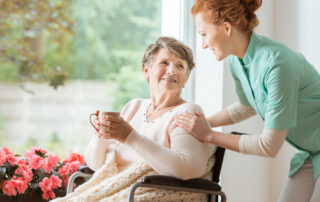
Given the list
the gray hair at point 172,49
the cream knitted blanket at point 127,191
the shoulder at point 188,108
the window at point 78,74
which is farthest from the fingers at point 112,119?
the window at point 78,74

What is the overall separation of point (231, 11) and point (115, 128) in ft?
2.18

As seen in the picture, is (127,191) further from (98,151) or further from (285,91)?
(285,91)

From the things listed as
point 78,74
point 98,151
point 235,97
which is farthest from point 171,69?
point 78,74

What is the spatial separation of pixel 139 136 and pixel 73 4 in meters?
2.20

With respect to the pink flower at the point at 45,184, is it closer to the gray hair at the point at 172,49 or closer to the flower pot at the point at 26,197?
the flower pot at the point at 26,197

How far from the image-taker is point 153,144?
176cm

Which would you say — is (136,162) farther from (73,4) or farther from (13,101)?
(73,4)

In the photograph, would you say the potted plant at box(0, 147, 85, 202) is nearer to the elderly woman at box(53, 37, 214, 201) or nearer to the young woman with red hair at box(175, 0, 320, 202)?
the elderly woman at box(53, 37, 214, 201)

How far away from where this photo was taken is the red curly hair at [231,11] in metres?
1.72

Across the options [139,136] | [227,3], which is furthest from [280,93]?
[139,136]

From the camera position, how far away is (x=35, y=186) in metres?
2.42

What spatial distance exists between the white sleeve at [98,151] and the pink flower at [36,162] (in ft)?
1.66

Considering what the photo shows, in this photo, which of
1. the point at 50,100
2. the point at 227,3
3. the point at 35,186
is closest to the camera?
the point at 227,3

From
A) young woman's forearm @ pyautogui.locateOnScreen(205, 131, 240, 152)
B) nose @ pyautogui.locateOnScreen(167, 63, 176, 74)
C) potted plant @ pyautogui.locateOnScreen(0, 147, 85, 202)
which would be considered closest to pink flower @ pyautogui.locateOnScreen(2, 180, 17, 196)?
potted plant @ pyautogui.locateOnScreen(0, 147, 85, 202)
